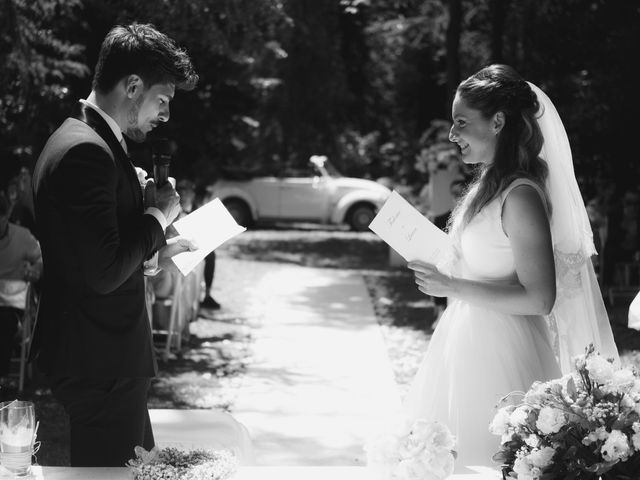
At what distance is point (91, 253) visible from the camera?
284cm

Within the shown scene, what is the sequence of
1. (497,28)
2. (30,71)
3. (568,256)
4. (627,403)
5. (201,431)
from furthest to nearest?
(497,28) < (30,71) < (201,431) < (568,256) < (627,403)

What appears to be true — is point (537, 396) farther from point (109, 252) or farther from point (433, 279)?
point (109, 252)

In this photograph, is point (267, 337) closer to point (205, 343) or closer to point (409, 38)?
point (205, 343)

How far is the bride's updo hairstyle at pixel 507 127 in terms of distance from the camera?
346cm

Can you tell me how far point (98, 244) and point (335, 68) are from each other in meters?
24.2

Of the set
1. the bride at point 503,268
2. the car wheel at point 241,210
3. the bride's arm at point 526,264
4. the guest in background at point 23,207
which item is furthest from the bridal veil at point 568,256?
the car wheel at point 241,210

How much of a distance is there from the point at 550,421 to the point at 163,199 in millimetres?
1515

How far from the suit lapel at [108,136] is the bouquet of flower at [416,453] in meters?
1.18

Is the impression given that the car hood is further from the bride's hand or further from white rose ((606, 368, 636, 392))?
white rose ((606, 368, 636, 392))

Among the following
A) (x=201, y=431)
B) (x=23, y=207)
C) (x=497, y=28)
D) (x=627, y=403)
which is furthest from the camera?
(x=497, y=28)

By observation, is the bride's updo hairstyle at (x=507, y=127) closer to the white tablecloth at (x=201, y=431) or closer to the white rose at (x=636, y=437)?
the white rose at (x=636, y=437)

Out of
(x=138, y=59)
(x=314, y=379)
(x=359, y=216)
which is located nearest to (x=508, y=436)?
(x=138, y=59)

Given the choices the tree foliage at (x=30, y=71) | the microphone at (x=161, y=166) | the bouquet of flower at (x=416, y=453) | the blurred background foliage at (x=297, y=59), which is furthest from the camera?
the blurred background foliage at (x=297, y=59)

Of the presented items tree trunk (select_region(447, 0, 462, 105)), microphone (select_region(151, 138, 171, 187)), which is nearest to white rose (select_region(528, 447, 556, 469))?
microphone (select_region(151, 138, 171, 187))
